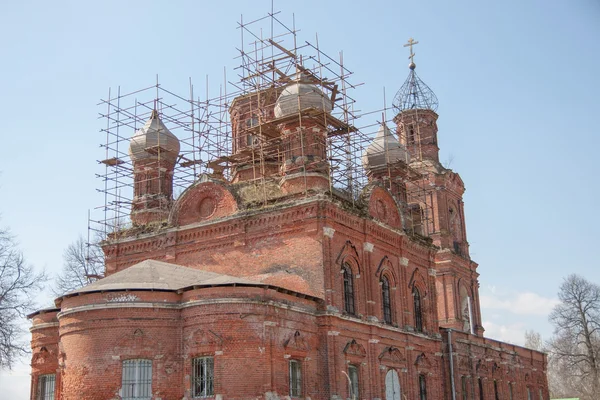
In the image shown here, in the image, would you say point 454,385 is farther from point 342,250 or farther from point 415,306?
point 342,250

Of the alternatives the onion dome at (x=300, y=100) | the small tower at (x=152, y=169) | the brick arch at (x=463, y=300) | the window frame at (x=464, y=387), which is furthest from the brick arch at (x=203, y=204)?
the brick arch at (x=463, y=300)

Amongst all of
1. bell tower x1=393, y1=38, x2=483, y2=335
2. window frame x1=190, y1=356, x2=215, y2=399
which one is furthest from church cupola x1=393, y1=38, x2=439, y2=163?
window frame x1=190, y1=356, x2=215, y2=399

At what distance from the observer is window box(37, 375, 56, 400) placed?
26562mm

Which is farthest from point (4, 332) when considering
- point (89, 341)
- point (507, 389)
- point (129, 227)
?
point (507, 389)

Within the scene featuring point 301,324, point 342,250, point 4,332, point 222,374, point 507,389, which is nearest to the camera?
point 222,374

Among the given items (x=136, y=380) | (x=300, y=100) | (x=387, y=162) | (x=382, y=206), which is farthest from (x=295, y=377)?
(x=387, y=162)

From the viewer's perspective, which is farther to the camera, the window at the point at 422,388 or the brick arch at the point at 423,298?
the brick arch at the point at 423,298

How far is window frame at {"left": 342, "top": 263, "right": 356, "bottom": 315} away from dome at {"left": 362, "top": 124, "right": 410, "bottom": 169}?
7.58 m

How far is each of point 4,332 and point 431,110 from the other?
89.3 ft

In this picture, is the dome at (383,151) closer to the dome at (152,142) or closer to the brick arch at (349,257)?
the brick arch at (349,257)

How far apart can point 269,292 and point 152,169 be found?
11.3 meters

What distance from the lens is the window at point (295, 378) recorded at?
25000 millimetres

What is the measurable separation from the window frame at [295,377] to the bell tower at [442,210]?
1834 cm

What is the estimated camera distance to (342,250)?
28.1 m
